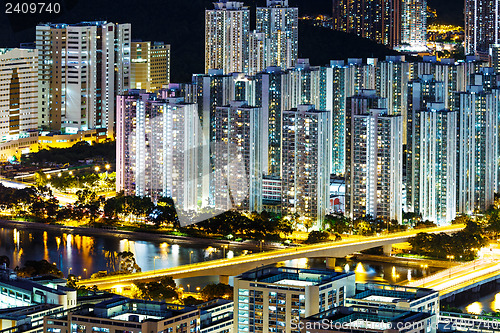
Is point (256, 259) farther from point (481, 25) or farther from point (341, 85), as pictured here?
point (481, 25)

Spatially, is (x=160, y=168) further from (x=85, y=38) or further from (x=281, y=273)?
(x=281, y=273)

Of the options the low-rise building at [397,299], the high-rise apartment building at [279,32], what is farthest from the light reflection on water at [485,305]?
the high-rise apartment building at [279,32]

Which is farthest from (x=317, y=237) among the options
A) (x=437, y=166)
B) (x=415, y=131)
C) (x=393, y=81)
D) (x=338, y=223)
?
(x=393, y=81)

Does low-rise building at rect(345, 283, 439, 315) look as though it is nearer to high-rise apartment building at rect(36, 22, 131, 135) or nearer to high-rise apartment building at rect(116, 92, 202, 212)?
high-rise apartment building at rect(116, 92, 202, 212)

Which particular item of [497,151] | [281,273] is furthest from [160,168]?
[281,273]

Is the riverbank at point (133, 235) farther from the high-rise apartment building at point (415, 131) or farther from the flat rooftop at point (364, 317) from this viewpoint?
the flat rooftop at point (364, 317)

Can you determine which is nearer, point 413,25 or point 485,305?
point 485,305
